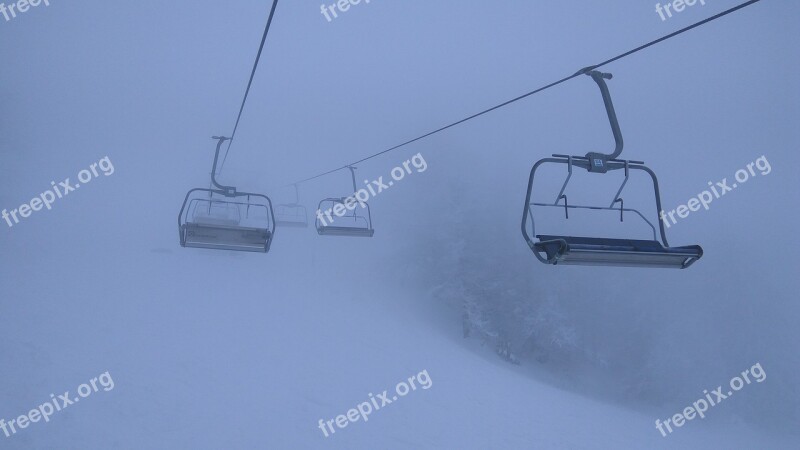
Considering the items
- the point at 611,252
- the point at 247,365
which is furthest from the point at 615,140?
the point at 247,365

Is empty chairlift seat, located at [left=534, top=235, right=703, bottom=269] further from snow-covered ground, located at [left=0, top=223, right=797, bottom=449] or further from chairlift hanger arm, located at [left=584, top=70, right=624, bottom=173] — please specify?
snow-covered ground, located at [left=0, top=223, right=797, bottom=449]

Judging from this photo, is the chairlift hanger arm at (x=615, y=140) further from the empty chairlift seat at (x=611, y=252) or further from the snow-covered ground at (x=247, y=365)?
the snow-covered ground at (x=247, y=365)

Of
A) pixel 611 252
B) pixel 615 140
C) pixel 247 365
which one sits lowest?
pixel 247 365

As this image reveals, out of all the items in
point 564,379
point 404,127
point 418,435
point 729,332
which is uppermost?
point 404,127

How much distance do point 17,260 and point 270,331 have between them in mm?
12999

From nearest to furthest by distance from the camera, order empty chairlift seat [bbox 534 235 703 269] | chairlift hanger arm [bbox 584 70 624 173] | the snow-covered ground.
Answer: empty chairlift seat [bbox 534 235 703 269] < chairlift hanger arm [bbox 584 70 624 173] < the snow-covered ground

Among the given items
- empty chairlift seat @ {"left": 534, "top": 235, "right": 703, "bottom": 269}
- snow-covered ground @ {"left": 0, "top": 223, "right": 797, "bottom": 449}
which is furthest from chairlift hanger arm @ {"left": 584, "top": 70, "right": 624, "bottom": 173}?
snow-covered ground @ {"left": 0, "top": 223, "right": 797, "bottom": 449}

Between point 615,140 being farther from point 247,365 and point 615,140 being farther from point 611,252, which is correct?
point 247,365

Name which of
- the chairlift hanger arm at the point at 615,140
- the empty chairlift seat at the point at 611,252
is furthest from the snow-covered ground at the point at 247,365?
the chairlift hanger arm at the point at 615,140

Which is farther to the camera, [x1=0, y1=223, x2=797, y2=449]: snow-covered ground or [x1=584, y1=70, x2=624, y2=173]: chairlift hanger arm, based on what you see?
[x1=0, y1=223, x2=797, y2=449]: snow-covered ground

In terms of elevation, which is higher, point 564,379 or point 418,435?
point 418,435

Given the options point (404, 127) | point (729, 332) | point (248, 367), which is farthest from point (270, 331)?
point (404, 127)

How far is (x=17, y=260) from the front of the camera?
876 inches

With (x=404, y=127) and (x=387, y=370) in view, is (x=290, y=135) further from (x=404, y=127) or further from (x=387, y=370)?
(x=387, y=370)
